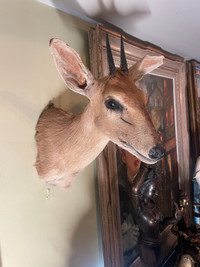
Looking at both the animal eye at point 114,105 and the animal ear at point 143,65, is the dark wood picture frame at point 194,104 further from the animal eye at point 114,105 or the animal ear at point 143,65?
the animal eye at point 114,105

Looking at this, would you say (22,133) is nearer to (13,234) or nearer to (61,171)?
(61,171)

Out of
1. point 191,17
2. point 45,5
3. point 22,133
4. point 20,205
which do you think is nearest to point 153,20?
point 191,17

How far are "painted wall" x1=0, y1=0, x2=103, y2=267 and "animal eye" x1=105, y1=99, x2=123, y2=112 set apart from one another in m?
0.30

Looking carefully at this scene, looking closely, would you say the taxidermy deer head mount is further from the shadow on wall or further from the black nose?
the shadow on wall

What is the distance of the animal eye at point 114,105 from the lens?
53 centimetres

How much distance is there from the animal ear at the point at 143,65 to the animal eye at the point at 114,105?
19 centimetres

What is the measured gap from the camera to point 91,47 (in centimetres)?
84

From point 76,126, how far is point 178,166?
106 centimetres

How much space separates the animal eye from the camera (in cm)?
53

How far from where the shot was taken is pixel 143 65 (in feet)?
2.26

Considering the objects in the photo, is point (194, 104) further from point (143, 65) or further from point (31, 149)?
point (31, 149)

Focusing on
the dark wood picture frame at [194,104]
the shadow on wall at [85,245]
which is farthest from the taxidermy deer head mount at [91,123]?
the dark wood picture frame at [194,104]

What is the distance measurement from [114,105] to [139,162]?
0.58 meters

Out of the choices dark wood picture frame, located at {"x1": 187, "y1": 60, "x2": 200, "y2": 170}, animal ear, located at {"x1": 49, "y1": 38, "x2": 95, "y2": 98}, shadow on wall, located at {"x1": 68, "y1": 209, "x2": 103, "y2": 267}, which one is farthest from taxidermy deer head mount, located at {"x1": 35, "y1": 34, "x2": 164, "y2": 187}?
dark wood picture frame, located at {"x1": 187, "y1": 60, "x2": 200, "y2": 170}
